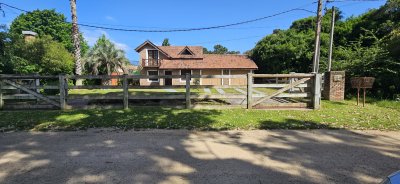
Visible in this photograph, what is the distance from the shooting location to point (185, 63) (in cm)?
3859

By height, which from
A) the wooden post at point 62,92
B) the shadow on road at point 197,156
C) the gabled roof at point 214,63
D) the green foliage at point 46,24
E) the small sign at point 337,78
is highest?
the green foliage at point 46,24

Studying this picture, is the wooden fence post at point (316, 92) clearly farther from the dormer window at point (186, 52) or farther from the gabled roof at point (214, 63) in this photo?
the dormer window at point (186, 52)

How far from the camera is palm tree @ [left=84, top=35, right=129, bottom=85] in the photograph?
34.4 meters

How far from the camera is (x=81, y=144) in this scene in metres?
6.19

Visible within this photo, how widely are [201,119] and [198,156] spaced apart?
10.6 feet

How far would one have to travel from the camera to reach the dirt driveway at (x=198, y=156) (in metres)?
4.38

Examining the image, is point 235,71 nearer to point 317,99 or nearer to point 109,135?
point 317,99

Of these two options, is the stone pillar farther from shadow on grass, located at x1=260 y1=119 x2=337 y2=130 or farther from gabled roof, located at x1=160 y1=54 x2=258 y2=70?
gabled roof, located at x1=160 y1=54 x2=258 y2=70

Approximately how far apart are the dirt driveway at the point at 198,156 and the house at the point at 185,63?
29.7 m

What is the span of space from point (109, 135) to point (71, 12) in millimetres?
17760

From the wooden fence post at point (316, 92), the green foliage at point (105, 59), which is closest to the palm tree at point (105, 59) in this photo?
the green foliage at point (105, 59)

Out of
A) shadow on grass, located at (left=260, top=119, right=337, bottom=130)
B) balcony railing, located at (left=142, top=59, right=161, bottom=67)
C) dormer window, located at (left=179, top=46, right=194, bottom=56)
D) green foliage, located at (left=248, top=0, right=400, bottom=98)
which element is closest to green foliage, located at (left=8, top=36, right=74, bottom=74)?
balcony railing, located at (left=142, top=59, right=161, bottom=67)

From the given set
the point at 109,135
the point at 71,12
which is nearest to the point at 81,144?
the point at 109,135

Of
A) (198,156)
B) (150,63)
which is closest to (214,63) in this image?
(150,63)
